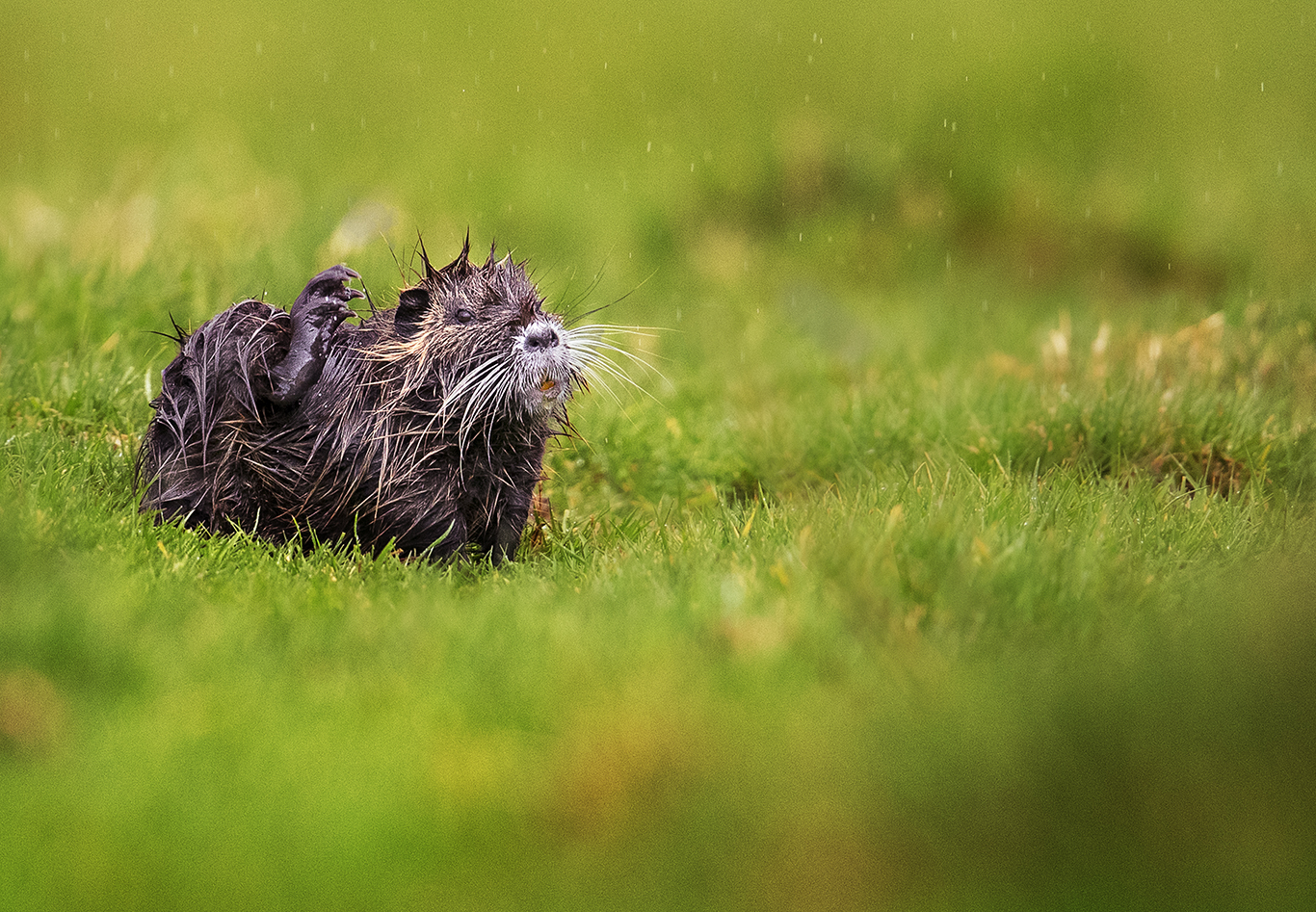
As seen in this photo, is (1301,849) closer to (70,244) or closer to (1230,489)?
(1230,489)

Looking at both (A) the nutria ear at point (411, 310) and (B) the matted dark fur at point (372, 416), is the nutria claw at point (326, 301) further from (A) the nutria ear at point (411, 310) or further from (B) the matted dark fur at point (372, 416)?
(A) the nutria ear at point (411, 310)

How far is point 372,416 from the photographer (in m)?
4.55

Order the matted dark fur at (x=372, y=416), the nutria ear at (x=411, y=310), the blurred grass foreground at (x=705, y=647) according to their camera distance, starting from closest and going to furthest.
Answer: the blurred grass foreground at (x=705, y=647) → the matted dark fur at (x=372, y=416) → the nutria ear at (x=411, y=310)

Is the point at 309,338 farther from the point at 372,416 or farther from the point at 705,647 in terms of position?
the point at 705,647

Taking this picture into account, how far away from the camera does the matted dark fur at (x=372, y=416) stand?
4.50 meters

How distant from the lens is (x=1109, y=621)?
3.34 metres

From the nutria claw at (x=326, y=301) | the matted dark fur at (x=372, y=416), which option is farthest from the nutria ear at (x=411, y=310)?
the nutria claw at (x=326, y=301)

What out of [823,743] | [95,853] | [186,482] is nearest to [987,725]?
[823,743]

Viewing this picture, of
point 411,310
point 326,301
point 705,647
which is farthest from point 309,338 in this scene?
point 705,647

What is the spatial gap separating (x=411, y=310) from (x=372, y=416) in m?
0.39

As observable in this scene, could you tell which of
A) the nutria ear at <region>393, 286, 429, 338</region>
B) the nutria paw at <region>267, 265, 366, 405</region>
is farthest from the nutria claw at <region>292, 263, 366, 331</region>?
the nutria ear at <region>393, 286, 429, 338</region>

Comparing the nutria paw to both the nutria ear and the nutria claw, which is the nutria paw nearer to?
the nutria claw

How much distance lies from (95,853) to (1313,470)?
470 cm

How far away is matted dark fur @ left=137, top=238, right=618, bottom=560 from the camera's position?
4504 millimetres
